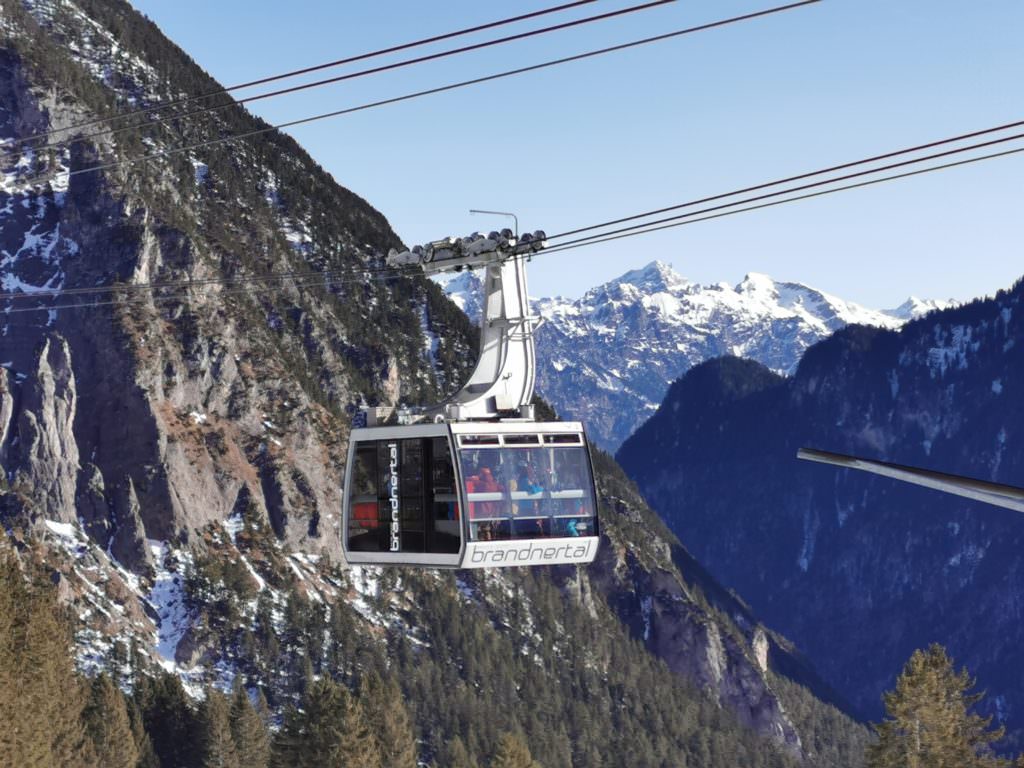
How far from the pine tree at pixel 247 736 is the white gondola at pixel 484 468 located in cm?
8623

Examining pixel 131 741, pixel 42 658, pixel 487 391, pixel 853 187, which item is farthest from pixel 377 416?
pixel 131 741

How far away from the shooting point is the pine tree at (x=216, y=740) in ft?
389

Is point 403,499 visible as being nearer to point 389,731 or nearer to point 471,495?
point 471,495

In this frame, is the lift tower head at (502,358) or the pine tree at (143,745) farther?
the pine tree at (143,745)

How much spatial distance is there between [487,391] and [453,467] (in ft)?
11.9

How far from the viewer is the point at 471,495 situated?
3628 cm

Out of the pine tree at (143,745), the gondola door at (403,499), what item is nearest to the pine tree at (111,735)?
the pine tree at (143,745)

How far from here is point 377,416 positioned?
40562mm

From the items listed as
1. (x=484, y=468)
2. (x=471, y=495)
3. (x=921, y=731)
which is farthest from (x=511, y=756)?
(x=471, y=495)

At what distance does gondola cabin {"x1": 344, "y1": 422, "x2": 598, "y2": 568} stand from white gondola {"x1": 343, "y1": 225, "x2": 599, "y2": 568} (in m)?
0.02

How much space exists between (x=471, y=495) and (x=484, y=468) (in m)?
0.80

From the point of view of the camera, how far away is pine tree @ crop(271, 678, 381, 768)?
91.8 meters

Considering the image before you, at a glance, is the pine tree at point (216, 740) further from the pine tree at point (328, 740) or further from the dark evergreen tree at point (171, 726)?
the pine tree at point (328, 740)

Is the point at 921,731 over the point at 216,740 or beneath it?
over
